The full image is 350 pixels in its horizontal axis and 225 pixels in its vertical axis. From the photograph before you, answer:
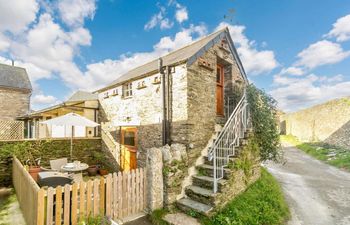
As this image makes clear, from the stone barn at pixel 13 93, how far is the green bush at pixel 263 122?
25364 mm

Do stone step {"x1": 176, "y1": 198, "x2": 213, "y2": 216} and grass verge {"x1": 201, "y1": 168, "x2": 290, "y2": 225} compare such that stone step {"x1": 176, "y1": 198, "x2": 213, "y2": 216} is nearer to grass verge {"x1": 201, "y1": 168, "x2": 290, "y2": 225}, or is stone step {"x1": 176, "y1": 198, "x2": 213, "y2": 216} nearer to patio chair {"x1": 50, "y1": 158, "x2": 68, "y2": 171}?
grass verge {"x1": 201, "y1": 168, "x2": 290, "y2": 225}

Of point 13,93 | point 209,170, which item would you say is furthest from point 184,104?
point 13,93

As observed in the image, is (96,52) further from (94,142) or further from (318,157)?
(318,157)

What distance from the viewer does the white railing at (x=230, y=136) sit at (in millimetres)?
6109

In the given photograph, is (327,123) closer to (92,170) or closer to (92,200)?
(92,170)

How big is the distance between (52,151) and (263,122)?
412 inches

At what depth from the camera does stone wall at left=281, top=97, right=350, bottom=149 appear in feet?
49.7

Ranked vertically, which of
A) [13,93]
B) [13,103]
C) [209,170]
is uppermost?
[13,93]

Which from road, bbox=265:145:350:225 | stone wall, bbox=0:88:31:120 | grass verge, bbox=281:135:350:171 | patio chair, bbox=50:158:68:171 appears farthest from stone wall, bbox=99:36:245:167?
stone wall, bbox=0:88:31:120

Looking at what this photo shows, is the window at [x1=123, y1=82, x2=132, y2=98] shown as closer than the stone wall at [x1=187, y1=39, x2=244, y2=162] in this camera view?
No

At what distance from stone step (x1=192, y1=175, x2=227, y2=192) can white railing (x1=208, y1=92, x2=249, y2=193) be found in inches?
10.1

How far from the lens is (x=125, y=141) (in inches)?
368

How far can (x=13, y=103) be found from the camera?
Result: 20.8 m

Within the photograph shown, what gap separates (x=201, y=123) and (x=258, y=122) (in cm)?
264
